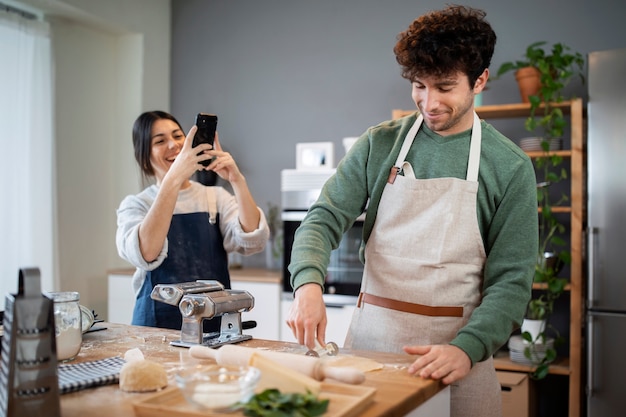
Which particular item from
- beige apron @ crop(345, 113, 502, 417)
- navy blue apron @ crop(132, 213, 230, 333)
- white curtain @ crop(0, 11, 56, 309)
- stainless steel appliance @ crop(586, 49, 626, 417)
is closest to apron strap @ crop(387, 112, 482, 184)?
beige apron @ crop(345, 113, 502, 417)

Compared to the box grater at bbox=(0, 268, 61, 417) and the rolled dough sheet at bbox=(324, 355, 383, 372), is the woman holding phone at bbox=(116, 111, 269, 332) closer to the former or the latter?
the rolled dough sheet at bbox=(324, 355, 383, 372)

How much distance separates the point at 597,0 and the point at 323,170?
1.81m

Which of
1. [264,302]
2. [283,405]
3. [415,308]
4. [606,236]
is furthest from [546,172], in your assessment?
[283,405]

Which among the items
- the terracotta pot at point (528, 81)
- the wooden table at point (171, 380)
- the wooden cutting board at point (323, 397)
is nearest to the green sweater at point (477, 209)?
the wooden table at point (171, 380)

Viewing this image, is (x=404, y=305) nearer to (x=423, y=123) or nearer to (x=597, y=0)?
(x=423, y=123)

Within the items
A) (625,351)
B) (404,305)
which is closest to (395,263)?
(404,305)

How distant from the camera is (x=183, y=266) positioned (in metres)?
2.31

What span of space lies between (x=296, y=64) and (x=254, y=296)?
5.42ft

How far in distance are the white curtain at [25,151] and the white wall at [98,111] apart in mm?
144

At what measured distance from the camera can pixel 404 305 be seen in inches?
65.4

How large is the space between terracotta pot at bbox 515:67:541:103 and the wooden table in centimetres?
240

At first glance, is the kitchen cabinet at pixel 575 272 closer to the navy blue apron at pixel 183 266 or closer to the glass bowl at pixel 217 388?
the navy blue apron at pixel 183 266

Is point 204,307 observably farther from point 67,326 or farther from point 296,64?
point 296,64

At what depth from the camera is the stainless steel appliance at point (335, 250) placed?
3717 millimetres
